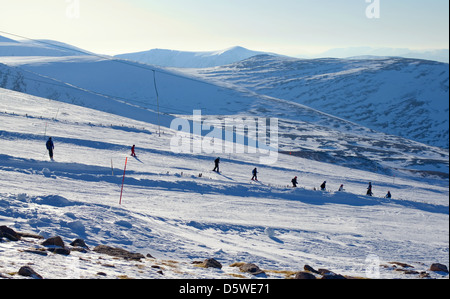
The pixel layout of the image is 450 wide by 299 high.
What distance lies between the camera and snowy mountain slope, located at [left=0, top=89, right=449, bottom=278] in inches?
458

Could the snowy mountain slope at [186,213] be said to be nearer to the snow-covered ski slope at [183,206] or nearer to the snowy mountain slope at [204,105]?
the snow-covered ski slope at [183,206]

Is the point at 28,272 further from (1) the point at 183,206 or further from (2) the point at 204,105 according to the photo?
(2) the point at 204,105

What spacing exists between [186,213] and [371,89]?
128 m

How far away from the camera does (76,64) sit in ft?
415

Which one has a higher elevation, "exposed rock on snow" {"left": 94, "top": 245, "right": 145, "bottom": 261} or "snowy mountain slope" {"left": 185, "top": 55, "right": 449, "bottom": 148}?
"snowy mountain slope" {"left": 185, "top": 55, "right": 449, "bottom": 148}

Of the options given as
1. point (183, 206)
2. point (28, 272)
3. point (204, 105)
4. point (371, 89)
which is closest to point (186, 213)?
point (183, 206)

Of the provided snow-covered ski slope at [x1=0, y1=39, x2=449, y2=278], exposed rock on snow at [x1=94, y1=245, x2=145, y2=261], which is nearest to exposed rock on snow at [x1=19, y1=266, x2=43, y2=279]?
snow-covered ski slope at [x1=0, y1=39, x2=449, y2=278]

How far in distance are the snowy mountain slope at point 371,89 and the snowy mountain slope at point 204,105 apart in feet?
55.7

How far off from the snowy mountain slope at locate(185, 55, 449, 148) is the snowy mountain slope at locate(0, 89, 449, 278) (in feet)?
266

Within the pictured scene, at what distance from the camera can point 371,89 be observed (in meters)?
136

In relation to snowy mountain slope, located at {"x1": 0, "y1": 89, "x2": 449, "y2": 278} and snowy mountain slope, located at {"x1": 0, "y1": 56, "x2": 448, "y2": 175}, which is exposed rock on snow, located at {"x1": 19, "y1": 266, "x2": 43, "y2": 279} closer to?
snowy mountain slope, located at {"x1": 0, "y1": 89, "x2": 449, "y2": 278}

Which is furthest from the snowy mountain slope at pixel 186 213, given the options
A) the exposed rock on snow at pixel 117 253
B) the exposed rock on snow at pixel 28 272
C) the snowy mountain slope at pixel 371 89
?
the snowy mountain slope at pixel 371 89
